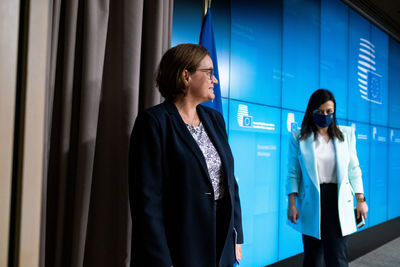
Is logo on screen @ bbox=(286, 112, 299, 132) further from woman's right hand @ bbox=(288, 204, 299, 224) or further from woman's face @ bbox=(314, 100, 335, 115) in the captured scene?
woman's right hand @ bbox=(288, 204, 299, 224)

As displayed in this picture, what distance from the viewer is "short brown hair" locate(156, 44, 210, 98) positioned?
1350 millimetres

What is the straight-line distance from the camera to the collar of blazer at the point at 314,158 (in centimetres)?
203

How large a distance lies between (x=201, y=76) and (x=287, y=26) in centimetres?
256

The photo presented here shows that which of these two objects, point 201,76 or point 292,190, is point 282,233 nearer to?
point 292,190

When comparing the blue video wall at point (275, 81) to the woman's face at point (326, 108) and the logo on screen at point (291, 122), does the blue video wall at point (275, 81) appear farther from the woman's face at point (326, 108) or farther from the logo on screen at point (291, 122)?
the woman's face at point (326, 108)

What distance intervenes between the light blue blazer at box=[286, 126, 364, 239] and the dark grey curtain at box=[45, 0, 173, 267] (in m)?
1.09

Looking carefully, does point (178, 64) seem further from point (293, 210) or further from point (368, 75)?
point (368, 75)

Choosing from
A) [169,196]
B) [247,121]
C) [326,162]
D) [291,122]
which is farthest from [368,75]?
[169,196]

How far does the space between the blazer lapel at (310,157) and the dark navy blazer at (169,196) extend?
1.08 meters

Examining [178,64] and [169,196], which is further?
[178,64]

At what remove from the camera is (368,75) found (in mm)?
5004

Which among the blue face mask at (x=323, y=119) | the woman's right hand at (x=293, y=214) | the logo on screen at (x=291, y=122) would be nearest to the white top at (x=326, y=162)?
the blue face mask at (x=323, y=119)

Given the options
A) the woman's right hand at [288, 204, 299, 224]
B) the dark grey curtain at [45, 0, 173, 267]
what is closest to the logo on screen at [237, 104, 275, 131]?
the woman's right hand at [288, 204, 299, 224]

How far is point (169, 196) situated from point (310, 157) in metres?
1.24
